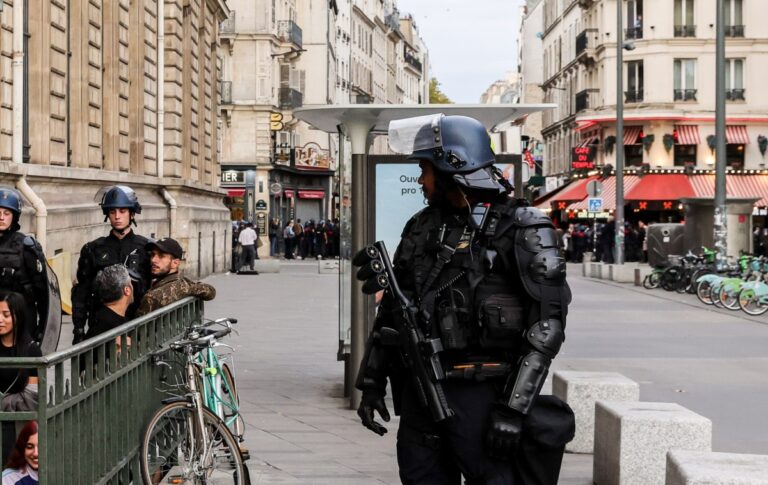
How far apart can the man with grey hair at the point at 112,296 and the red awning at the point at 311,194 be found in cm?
6522

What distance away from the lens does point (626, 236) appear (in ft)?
168

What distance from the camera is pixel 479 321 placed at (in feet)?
16.8

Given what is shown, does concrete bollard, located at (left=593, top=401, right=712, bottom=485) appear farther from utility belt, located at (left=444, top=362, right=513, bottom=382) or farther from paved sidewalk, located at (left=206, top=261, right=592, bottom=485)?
utility belt, located at (left=444, top=362, right=513, bottom=382)

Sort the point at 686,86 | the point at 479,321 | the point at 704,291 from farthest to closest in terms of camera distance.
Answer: the point at 686,86
the point at 704,291
the point at 479,321

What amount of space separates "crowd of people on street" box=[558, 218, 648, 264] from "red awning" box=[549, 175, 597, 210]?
363 cm

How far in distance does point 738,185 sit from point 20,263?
168 feet

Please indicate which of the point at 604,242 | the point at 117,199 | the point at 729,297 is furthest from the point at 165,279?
the point at 604,242

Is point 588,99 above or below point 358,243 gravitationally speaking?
Result: above

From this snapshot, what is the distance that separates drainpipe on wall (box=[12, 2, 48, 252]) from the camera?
1881 centimetres

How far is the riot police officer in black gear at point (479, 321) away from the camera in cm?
507

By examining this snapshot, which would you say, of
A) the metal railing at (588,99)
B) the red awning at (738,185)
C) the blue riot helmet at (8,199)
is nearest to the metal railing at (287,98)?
the metal railing at (588,99)

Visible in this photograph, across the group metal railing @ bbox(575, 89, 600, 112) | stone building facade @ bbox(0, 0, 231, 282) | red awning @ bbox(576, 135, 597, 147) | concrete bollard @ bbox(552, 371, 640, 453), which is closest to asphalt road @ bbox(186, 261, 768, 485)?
concrete bollard @ bbox(552, 371, 640, 453)

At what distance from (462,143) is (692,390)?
8.55 m

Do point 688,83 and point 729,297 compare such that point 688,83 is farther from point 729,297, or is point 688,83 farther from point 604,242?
point 729,297
